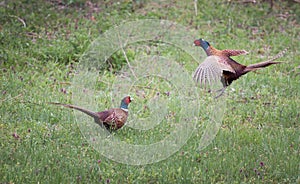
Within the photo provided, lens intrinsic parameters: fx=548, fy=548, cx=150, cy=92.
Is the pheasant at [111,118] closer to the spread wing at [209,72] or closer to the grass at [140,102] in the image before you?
the grass at [140,102]

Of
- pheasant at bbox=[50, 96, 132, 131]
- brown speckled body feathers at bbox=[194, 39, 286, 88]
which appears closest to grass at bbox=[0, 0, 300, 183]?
pheasant at bbox=[50, 96, 132, 131]

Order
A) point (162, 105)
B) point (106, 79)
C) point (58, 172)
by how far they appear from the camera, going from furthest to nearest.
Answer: point (106, 79) → point (162, 105) → point (58, 172)

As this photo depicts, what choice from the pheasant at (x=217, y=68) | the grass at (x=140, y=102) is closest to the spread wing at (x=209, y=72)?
the pheasant at (x=217, y=68)

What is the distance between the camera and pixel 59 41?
33.3ft

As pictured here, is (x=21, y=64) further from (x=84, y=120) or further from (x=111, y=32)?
(x=84, y=120)

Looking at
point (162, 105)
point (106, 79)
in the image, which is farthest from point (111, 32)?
point (162, 105)

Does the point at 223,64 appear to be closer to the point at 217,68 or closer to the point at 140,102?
the point at 217,68

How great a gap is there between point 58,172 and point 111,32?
214 inches

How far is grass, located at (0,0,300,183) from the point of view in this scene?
17.8ft

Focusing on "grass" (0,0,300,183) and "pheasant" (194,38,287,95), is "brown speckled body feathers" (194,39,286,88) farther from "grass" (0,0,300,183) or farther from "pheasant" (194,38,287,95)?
"grass" (0,0,300,183)

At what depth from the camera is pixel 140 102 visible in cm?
770

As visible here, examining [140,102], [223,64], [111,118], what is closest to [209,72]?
[223,64]

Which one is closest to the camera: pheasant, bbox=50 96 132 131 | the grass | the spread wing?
the spread wing

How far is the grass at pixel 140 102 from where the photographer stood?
541 centimetres
